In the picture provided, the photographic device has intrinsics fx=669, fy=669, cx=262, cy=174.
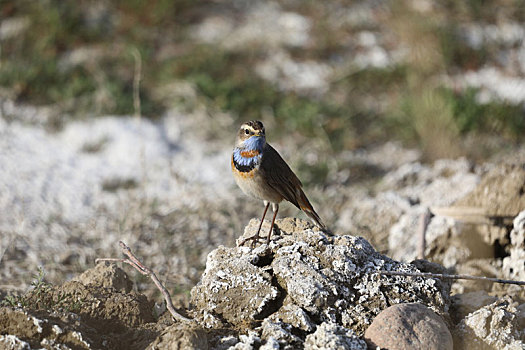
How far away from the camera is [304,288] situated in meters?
2.93

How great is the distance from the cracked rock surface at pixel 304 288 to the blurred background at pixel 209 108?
4.58 ft

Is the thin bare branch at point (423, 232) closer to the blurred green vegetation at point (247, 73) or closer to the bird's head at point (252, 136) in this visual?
the bird's head at point (252, 136)

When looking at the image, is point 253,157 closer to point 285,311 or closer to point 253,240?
point 253,240

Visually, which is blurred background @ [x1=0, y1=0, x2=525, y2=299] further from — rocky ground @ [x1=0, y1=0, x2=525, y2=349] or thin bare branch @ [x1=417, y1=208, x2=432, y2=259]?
thin bare branch @ [x1=417, y1=208, x2=432, y2=259]

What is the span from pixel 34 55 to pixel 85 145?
1.77 metres

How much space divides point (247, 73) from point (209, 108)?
0.90 m

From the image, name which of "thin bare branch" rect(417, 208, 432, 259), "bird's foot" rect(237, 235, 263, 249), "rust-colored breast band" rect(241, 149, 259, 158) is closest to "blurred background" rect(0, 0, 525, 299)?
"thin bare branch" rect(417, 208, 432, 259)

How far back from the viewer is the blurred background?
18.5ft

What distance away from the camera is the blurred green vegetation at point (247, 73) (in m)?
7.03

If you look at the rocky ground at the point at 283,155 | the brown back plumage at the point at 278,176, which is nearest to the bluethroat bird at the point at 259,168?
the brown back plumage at the point at 278,176

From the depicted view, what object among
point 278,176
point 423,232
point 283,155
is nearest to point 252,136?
point 278,176

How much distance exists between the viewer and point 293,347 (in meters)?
2.68

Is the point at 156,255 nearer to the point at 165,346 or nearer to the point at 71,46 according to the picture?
the point at 165,346

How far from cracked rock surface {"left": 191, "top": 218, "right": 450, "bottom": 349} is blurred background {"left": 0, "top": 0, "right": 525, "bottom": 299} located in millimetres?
1396
